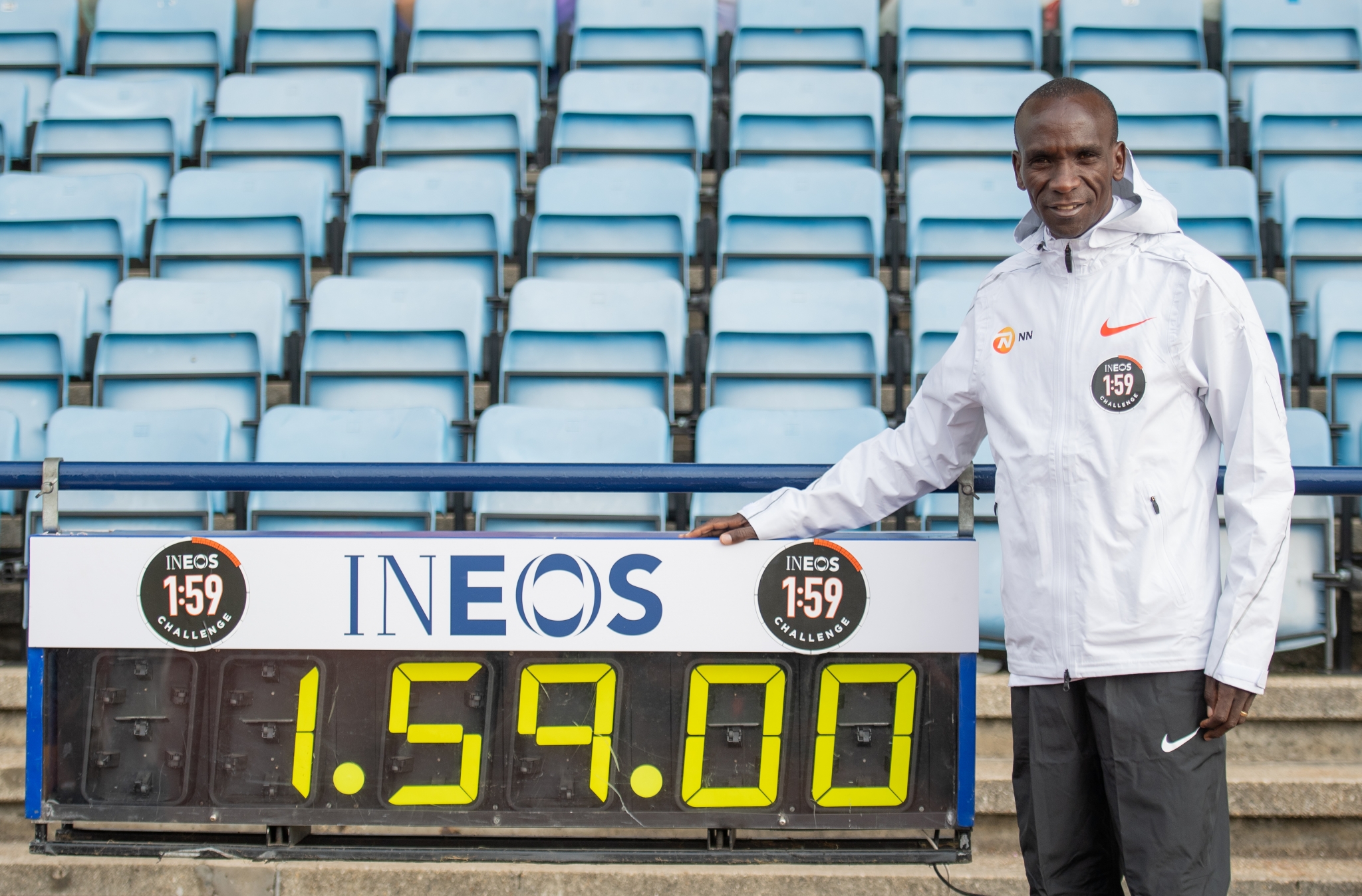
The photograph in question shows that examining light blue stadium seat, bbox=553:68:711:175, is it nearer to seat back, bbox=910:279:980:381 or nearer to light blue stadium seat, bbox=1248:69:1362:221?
seat back, bbox=910:279:980:381

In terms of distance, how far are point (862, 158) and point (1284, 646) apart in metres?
3.16

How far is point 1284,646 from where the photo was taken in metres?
3.05

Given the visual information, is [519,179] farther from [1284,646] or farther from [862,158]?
[1284,646]

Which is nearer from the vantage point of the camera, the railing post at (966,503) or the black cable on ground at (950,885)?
the railing post at (966,503)

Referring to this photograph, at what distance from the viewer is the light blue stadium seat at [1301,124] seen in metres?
5.16

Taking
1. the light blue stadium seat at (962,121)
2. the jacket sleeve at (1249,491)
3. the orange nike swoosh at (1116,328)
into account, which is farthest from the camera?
the light blue stadium seat at (962,121)

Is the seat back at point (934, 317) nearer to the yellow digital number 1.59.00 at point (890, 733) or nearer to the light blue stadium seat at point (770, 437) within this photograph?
the light blue stadium seat at point (770, 437)

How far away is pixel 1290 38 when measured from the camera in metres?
5.81

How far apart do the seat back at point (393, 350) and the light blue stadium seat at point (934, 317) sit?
1657mm

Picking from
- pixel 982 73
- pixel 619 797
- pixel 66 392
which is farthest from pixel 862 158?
pixel 619 797

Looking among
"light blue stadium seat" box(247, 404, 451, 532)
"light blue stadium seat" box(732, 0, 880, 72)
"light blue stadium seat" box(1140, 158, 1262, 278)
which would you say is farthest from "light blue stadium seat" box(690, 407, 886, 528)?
"light blue stadium seat" box(732, 0, 880, 72)

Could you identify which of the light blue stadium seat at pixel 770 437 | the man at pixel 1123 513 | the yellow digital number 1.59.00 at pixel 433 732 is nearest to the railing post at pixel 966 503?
the man at pixel 1123 513

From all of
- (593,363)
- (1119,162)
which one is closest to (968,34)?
(593,363)

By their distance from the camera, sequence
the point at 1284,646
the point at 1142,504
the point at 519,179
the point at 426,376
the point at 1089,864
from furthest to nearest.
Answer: the point at 519,179 < the point at 426,376 < the point at 1284,646 < the point at 1089,864 < the point at 1142,504
